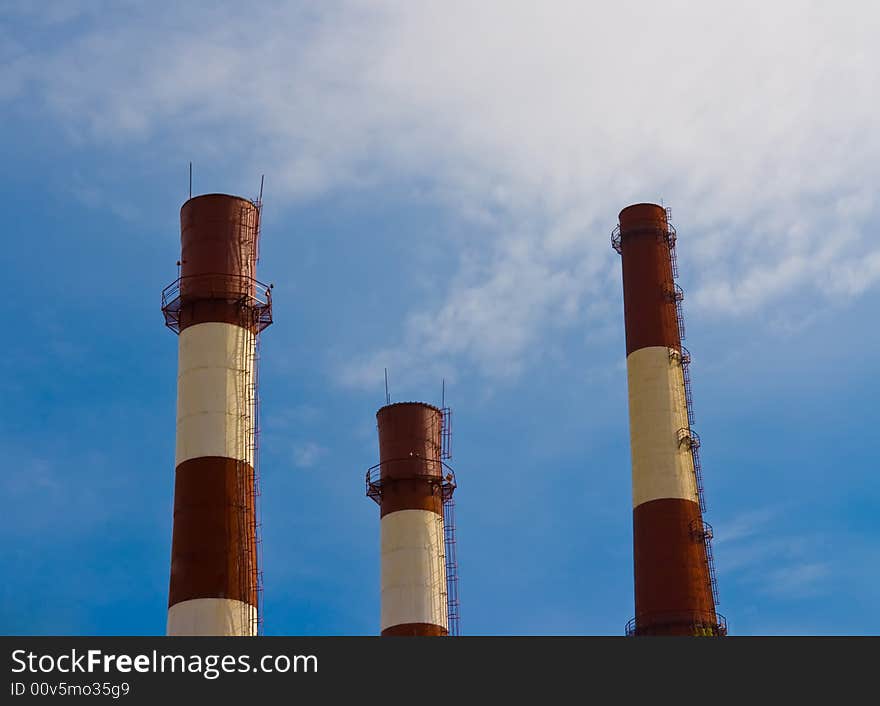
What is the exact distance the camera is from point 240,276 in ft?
141

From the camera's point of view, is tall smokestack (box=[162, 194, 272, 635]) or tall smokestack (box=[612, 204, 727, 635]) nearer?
tall smokestack (box=[162, 194, 272, 635])

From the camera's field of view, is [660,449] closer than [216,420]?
No

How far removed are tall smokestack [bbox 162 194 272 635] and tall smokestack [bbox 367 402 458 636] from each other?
12.7 metres

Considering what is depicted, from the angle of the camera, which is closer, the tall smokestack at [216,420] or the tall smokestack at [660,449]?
the tall smokestack at [216,420]

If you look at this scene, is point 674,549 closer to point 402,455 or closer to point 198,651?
point 402,455

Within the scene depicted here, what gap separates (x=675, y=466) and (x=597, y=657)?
27.7 metres

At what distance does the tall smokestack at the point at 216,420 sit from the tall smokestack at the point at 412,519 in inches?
500

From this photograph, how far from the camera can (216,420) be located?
40875mm

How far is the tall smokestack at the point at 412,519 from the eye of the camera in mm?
52094

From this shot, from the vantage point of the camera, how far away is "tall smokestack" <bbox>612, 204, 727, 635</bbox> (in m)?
50.6

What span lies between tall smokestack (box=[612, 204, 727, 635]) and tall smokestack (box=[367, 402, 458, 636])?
7034 millimetres

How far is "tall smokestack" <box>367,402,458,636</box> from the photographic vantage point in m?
52.1

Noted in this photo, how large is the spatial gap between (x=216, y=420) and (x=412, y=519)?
14057mm

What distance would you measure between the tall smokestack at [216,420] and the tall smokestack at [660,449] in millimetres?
16680
